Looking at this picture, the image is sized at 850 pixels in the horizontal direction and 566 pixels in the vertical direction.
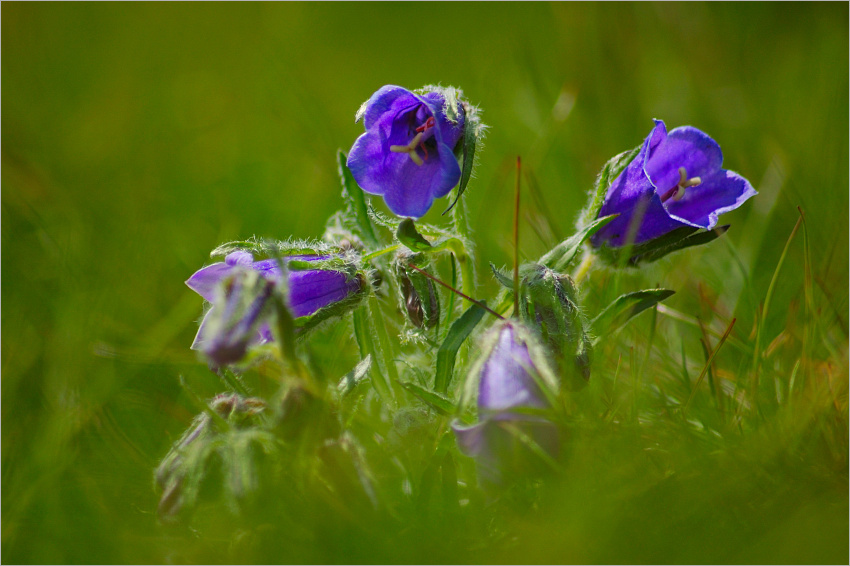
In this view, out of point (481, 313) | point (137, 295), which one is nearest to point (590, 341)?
point (481, 313)

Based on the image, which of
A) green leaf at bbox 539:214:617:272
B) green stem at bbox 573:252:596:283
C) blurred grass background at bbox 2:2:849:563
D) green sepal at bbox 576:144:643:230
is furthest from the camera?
green stem at bbox 573:252:596:283

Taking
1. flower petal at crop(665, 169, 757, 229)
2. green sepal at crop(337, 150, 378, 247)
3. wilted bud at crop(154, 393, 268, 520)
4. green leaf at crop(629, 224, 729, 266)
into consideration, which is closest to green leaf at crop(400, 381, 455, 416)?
wilted bud at crop(154, 393, 268, 520)

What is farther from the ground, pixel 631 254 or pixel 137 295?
pixel 137 295

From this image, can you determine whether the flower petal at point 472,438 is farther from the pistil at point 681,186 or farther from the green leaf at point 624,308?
the pistil at point 681,186

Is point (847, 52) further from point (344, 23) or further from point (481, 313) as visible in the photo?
point (344, 23)

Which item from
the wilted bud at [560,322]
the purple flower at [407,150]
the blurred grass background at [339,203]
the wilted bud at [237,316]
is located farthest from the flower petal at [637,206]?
the wilted bud at [237,316]

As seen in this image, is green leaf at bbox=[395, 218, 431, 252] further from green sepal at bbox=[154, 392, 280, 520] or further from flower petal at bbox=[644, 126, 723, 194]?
flower petal at bbox=[644, 126, 723, 194]
